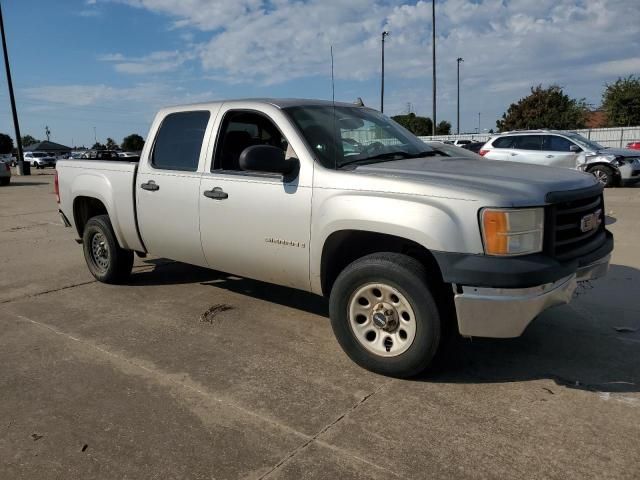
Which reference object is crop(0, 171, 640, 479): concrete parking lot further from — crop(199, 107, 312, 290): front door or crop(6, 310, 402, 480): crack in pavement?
crop(199, 107, 312, 290): front door

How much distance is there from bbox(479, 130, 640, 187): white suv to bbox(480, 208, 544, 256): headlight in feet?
38.7

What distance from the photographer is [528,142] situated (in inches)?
570

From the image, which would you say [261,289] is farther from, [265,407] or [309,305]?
[265,407]

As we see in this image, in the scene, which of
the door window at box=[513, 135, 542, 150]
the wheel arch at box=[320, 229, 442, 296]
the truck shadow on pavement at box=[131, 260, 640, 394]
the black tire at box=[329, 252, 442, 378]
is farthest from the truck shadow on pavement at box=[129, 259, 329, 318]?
the door window at box=[513, 135, 542, 150]

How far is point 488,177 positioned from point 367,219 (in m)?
0.82

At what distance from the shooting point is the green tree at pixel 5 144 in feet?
274

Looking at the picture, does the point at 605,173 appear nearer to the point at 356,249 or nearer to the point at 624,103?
the point at 356,249

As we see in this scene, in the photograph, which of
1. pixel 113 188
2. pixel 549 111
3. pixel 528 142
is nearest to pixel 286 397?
pixel 113 188

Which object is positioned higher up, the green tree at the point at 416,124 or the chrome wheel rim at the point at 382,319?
the green tree at the point at 416,124

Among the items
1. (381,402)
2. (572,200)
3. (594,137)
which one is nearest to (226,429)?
(381,402)

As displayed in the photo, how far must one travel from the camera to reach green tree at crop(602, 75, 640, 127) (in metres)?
46.3

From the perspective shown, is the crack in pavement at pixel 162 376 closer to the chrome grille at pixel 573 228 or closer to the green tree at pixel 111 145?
the chrome grille at pixel 573 228

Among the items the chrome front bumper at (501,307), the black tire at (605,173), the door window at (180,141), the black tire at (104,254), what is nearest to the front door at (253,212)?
the door window at (180,141)

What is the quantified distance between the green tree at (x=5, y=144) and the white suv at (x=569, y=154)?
8656cm
